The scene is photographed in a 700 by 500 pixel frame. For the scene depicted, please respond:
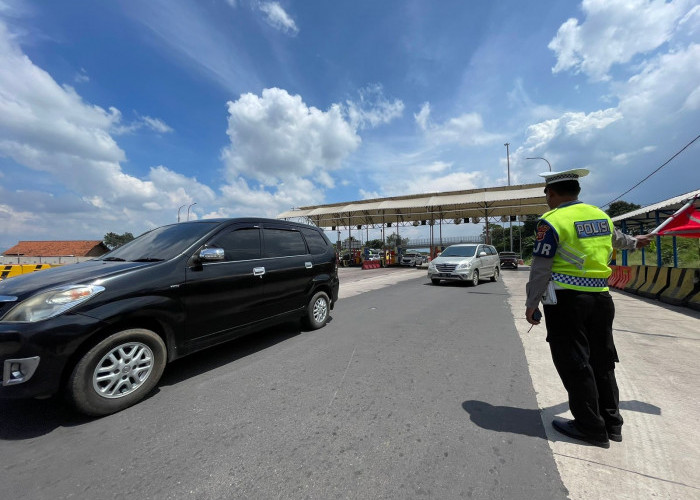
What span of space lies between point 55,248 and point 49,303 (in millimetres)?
74348

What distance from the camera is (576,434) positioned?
2.25 metres

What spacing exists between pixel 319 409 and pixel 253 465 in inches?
30.3

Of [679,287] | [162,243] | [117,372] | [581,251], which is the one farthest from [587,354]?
[679,287]

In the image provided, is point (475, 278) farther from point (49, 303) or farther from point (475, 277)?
point (49, 303)

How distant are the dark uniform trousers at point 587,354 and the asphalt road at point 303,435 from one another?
0.40 meters

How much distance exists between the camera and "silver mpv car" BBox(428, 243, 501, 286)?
1130 centimetres

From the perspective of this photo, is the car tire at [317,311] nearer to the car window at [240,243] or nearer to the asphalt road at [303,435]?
the asphalt road at [303,435]

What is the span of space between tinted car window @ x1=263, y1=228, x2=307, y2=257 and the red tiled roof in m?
66.2

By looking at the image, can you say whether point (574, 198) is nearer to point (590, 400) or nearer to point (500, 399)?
point (590, 400)

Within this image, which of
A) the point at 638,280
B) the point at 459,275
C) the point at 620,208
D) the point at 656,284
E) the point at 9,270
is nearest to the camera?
the point at 656,284

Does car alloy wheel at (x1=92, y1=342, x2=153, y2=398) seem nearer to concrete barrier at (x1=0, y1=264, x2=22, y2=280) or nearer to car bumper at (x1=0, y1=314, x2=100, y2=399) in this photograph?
car bumper at (x1=0, y1=314, x2=100, y2=399)

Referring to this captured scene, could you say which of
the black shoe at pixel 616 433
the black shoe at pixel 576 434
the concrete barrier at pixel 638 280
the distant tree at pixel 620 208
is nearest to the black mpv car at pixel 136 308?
the black shoe at pixel 576 434

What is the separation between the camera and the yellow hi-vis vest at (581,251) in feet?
7.23

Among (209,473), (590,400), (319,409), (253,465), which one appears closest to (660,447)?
(590,400)
